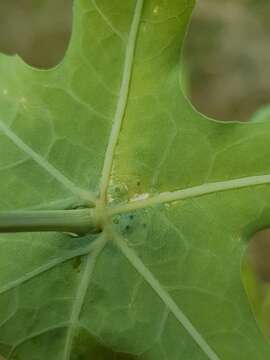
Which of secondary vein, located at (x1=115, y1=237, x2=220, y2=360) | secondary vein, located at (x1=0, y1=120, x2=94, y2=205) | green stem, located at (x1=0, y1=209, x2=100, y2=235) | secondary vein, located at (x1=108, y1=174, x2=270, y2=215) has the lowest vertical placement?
secondary vein, located at (x1=115, y1=237, x2=220, y2=360)

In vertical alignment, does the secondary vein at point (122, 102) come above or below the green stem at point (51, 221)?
above

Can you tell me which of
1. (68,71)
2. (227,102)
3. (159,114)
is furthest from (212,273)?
(227,102)

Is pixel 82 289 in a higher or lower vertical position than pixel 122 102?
lower

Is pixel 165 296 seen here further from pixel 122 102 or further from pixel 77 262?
pixel 122 102

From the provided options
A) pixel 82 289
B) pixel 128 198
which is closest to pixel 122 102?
pixel 128 198

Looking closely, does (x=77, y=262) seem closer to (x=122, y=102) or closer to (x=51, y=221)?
(x=51, y=221)
